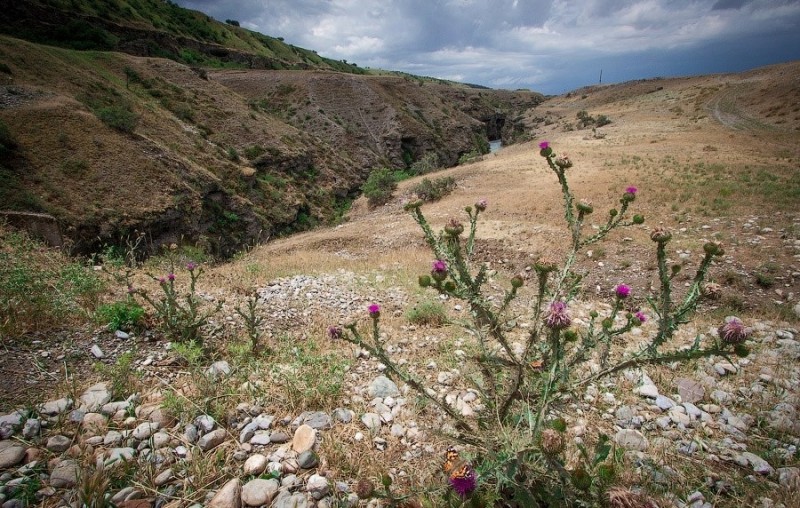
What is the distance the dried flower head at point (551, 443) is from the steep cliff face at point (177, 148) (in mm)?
10597

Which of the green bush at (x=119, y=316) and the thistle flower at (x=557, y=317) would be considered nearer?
the thistle flower at (x=557, y=317)

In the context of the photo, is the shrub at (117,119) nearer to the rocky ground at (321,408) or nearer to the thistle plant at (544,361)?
the rocky ground at (321,408)

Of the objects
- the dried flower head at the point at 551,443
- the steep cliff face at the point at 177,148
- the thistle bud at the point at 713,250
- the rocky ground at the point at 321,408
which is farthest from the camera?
the steep cliff face at the point at 177,148

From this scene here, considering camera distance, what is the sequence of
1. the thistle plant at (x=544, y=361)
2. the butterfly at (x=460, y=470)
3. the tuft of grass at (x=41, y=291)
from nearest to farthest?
the thistle plant at (x=544, y=361) → the butterfly at (x=460, y=470) → the tuft of grass at (x=41, y=291)

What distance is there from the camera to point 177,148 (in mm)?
20094

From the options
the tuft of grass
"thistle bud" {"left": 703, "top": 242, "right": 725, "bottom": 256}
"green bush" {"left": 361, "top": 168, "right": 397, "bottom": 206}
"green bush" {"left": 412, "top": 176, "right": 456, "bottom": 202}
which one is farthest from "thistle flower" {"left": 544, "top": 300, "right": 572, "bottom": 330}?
"green bush" {"left": 361, "top": 168, "right": 397, "bottom": 206}

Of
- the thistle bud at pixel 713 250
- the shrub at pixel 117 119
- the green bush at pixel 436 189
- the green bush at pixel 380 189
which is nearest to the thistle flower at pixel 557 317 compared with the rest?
the thistle bud at pixel 713 250

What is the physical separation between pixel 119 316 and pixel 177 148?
62.5 ft

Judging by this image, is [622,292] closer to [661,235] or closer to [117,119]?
[661,235]

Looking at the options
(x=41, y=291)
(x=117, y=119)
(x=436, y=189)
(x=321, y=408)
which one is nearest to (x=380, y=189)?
Result: (x=436, y=189)

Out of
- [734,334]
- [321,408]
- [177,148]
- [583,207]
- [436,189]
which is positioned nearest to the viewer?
[734,334]

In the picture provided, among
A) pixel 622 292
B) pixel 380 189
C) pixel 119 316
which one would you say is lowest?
pixel 380 189

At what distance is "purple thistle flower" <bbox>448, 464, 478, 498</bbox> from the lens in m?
2.05

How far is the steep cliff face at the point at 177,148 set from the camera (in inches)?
543
